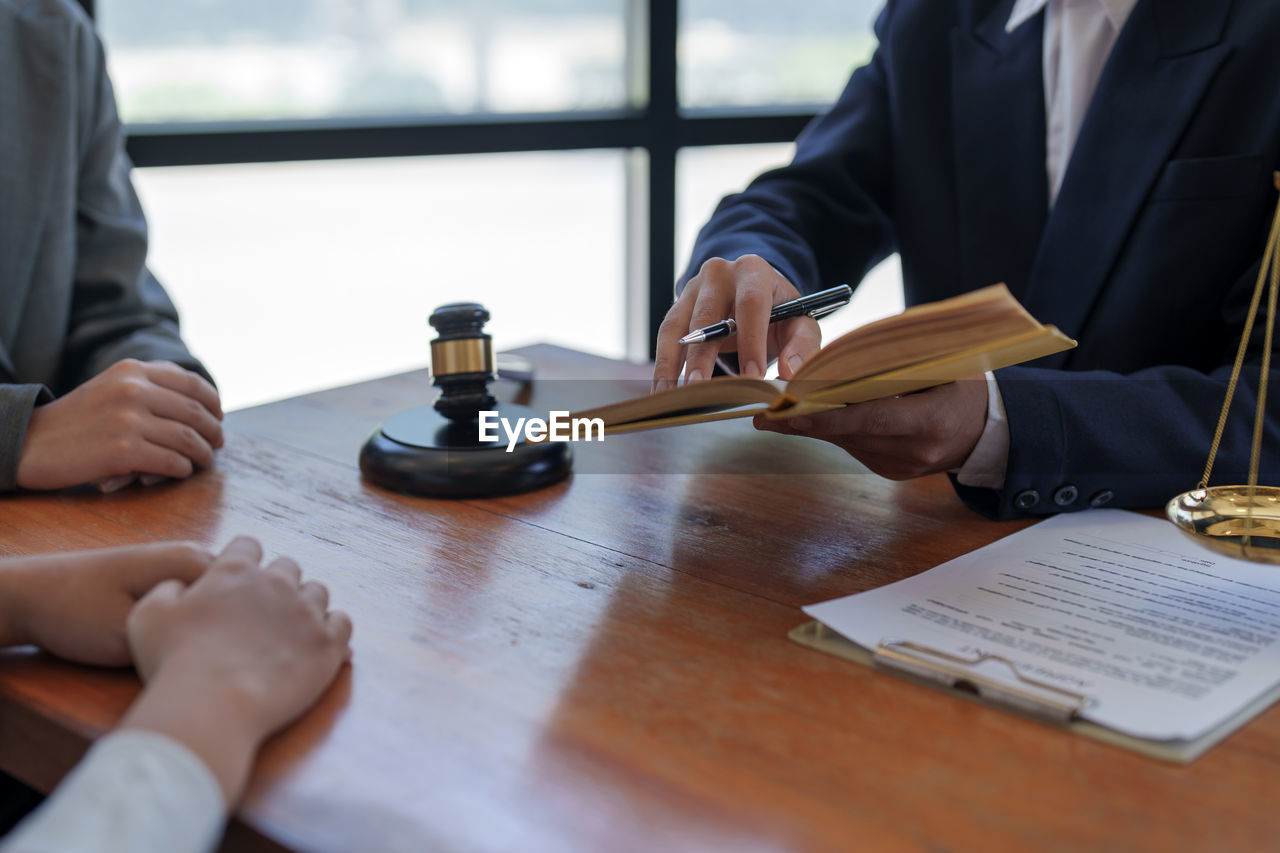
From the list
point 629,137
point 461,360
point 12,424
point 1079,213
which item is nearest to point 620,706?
point 461,360

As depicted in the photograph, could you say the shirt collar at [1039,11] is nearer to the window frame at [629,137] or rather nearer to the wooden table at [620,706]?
the wooden table at [620,706]

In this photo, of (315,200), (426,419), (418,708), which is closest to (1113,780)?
(418,708)

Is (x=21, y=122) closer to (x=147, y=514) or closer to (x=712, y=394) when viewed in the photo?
(x=147, y=514)

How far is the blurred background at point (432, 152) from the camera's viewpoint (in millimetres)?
2281

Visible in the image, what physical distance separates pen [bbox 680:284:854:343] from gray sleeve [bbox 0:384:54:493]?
64 cm

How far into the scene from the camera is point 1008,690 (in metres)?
0.63

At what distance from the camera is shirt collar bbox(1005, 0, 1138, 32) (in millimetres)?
1303

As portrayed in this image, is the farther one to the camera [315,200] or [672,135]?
[672,135]

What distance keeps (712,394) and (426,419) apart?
514 mm

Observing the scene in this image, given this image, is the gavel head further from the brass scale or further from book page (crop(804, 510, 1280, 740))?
the brass scale

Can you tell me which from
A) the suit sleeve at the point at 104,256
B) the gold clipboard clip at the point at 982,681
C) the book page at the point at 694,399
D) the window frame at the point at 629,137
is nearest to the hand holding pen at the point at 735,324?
the book page at the point at 694,399

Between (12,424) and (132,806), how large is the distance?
2.17ft

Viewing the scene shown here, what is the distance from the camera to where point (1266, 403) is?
0.99 meters

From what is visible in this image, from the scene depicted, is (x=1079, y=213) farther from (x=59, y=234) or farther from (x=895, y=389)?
(x=59, y=234)
